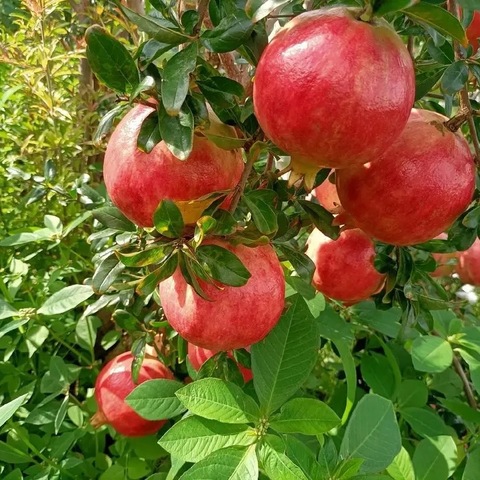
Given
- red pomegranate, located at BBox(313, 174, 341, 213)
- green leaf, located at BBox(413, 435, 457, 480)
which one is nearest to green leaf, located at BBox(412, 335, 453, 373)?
green leaf, located at BBox(413, 435, 457, 480)

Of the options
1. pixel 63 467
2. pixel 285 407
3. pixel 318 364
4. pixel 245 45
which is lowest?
pixel 318 364

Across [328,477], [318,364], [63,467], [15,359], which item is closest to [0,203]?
[15,359]

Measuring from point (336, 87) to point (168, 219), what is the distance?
179mm

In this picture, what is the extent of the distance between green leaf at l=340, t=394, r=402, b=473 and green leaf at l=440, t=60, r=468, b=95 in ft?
1.30

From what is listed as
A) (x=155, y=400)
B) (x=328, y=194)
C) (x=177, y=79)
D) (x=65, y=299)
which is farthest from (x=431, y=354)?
(x=177, y=79)

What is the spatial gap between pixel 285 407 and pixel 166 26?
40 cm

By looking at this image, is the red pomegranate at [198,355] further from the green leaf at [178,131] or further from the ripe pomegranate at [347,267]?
the green leaf at [178,131]

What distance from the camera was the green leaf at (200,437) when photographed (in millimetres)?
619

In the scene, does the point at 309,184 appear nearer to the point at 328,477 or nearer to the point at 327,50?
the point at 327,50

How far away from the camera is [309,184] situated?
0.51 meters

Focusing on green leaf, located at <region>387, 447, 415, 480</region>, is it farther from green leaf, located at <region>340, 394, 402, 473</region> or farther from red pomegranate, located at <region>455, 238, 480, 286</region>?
red pomegranate, located at <region>455, 238, 480, 286</region>

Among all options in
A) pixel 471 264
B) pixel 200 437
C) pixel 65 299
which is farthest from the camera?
pixel 471 264

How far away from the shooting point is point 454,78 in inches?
21.9

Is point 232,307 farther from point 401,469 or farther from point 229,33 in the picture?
point 401,469
